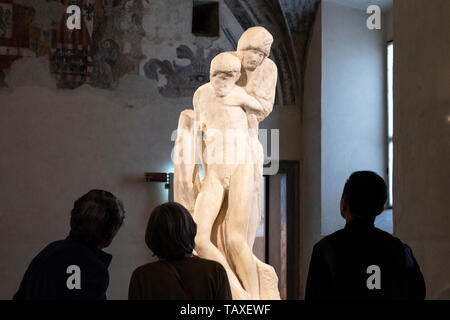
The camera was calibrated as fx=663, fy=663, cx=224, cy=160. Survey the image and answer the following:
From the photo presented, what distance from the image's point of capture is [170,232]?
2.60m

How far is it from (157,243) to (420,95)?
445 cm

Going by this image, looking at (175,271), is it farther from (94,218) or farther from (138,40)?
(138,40)

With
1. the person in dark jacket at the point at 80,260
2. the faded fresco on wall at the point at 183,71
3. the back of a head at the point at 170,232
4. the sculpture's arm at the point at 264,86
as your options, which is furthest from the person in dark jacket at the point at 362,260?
the faded fresco on wall at the point at 183,71

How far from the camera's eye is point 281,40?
1160 centimetres

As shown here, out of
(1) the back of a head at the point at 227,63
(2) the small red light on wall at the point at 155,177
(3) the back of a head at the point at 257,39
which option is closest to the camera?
(1) the back of a head at the point at 227,63

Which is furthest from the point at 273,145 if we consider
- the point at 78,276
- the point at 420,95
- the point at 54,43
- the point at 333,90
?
the point at 78,276

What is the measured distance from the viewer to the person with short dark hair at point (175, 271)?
8.55 ft

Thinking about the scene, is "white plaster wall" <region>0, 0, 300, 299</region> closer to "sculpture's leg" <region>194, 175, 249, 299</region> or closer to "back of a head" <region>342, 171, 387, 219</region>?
"sculpture's leg" <region>194, 175, 249, 299</region>

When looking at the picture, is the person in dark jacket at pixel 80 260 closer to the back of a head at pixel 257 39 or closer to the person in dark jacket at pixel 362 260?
the person in dark jacket at pixel 362 260

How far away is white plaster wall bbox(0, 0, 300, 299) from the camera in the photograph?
9781 millimetres

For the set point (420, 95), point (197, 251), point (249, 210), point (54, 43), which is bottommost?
point (197, 251)

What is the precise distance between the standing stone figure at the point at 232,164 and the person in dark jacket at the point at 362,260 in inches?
121

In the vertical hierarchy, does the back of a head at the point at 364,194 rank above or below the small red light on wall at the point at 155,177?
above

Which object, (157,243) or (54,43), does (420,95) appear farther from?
(54,43)
